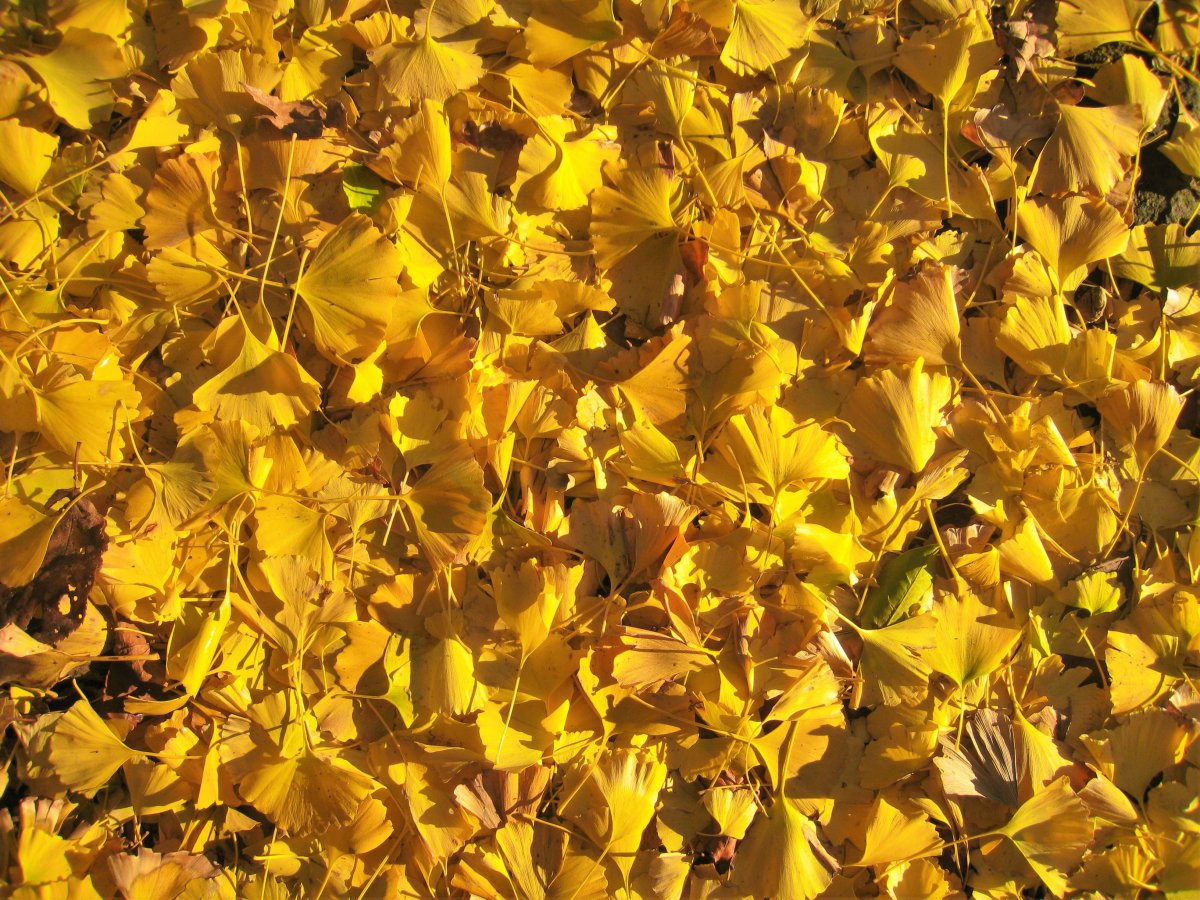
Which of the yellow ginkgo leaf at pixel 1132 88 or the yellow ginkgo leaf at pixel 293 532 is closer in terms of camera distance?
the yellow ginkgo leaf at pixel 293 532

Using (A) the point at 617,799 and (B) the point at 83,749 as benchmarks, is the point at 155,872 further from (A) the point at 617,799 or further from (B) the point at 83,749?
(A) the point at 617,799

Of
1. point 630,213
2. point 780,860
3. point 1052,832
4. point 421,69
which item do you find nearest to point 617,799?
point 780,860

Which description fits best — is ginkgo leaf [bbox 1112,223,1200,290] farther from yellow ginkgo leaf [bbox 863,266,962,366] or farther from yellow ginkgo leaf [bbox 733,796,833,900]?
yellow ginkgo leaf [bbox 733,796,833,900]

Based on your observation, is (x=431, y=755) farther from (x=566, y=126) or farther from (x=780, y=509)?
(x=566, y=126)

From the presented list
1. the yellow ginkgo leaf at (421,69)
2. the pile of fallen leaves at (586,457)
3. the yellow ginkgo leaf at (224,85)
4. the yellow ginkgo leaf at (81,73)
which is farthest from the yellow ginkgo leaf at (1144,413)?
the yellow ginkgo leaf at (81,73)

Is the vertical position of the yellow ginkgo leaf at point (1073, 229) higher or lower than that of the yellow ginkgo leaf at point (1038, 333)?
higher

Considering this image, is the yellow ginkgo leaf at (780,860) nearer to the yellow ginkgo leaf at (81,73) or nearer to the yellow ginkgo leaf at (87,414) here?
the yellow ginkgo leaf at (87,414)

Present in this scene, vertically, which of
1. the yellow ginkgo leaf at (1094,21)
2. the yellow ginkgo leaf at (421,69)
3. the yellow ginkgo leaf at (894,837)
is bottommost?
the yellow ginkgo leaf at (894,837)

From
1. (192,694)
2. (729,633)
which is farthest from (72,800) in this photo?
(729,633)
